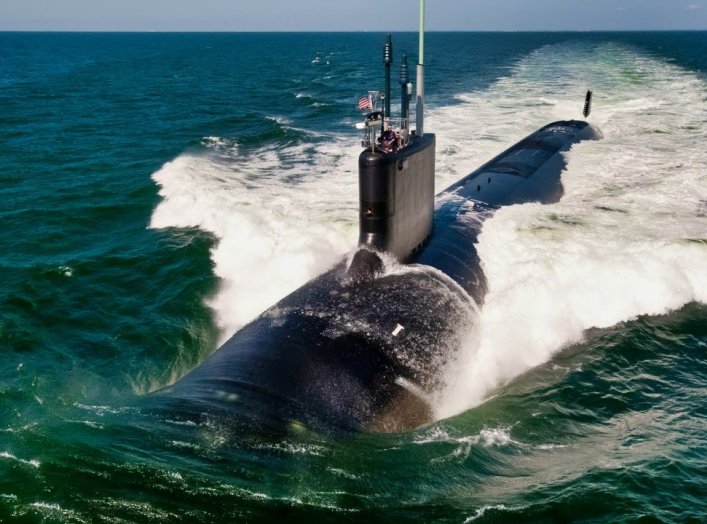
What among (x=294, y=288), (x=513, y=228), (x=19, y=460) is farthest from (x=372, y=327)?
(x=513, y=228)

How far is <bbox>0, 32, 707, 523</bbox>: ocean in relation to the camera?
6.21 metres

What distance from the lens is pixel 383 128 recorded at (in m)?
10.7

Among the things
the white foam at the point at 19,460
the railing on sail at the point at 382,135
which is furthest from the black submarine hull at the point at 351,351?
the white foam at the point at 19,460

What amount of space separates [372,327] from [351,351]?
29.4 inches

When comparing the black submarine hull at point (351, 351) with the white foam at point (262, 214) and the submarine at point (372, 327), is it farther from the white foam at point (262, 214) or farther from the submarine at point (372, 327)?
the white foam at point (262, 214)

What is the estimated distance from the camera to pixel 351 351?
901cm

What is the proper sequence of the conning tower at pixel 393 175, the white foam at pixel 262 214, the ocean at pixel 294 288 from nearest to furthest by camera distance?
the ocean at pixel 294 288 < the conning tower at pixel 393 175 < the white foam at pixel 262 214

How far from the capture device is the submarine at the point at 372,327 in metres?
8.00

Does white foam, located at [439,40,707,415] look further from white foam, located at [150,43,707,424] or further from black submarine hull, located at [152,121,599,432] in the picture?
black submarine hull, located at [152,121,599,432]

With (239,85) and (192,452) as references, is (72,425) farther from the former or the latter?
(239,85)

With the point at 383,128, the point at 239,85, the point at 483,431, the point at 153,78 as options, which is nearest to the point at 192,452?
the point at 483,431

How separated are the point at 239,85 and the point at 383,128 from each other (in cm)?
4283

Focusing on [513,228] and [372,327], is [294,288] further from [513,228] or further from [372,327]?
[513,228]

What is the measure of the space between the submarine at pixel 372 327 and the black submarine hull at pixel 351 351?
2 cm
